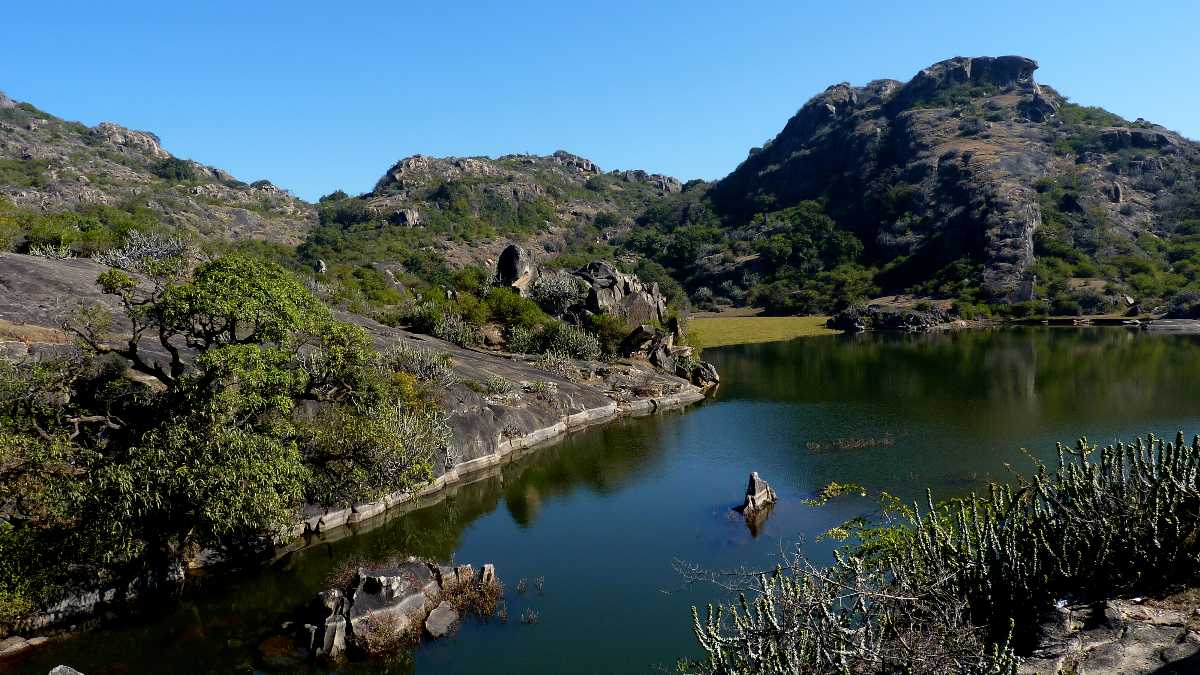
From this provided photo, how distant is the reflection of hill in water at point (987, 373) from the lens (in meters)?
49.4

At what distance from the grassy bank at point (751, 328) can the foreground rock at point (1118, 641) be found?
8329cm

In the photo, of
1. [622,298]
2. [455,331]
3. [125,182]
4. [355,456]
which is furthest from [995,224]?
[125,182]

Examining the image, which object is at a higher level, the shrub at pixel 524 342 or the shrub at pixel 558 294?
the shrub at pixel 558 294

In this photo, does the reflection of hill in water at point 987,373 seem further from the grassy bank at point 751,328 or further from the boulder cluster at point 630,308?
the grassy bank at point 751,328

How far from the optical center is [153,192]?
14225 centimetres

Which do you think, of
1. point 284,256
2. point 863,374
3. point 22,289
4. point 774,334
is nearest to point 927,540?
point 22,289

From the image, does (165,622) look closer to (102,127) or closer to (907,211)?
(907,211)

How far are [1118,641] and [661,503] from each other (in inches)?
841

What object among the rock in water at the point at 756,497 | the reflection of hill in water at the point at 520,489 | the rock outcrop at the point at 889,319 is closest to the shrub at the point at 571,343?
the reflection of hill in water at the point at 520,489

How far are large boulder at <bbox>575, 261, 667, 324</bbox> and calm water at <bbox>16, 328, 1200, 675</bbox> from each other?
53.4 feet

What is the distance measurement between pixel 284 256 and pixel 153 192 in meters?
43.6

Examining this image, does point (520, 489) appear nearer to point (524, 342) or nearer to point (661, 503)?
point (661, 503)

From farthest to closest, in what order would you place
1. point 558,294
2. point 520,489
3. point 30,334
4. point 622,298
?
1. point 622,298
2. point 558,294
3. point 520,489
4. point 30,334

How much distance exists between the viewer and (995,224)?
13800 centimetres
